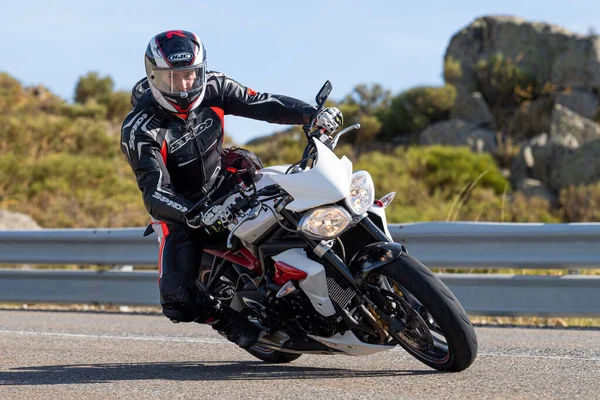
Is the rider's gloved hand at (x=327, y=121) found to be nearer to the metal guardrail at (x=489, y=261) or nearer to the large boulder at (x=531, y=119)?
the metal guardrail at (x=489, y=261)

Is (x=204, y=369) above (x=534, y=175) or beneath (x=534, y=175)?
above

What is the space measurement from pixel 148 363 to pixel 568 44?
114 feet

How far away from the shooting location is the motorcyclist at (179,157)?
216 inches

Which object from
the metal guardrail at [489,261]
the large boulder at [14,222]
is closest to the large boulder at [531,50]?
the large boulder at [14,222]

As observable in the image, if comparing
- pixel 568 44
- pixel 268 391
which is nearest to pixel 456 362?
pixel 268 391

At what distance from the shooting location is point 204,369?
5.66m

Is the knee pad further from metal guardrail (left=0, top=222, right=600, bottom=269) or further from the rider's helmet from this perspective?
metal guardrail (left=0, top=222, right=600, bottom=269)

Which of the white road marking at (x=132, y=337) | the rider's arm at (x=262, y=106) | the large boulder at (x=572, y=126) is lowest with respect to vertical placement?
the large boulder at (x=572, y=126)

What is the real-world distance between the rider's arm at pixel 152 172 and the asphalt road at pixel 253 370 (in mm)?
940

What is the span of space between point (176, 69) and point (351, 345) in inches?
76.2

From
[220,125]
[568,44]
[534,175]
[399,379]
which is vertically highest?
[220,125]

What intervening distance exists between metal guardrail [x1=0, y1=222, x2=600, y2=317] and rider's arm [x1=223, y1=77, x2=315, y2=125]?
8.79 feet

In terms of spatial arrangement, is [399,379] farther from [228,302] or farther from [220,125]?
[220,125]

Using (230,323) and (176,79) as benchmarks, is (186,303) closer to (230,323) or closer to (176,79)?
(230,323)
